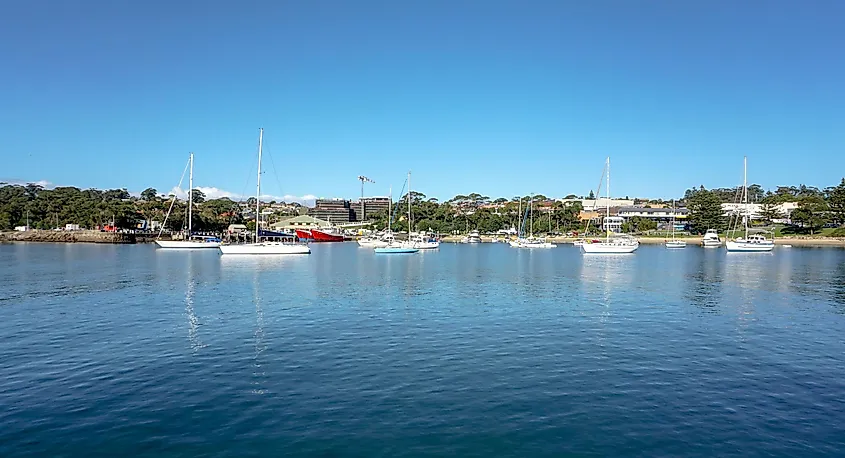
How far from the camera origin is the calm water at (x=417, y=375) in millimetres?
10977

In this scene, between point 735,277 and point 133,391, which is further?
point 735,277

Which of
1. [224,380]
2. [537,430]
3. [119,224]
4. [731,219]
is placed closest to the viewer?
[537,430]

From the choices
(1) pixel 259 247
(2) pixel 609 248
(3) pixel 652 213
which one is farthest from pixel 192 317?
(3) pixel 652 213

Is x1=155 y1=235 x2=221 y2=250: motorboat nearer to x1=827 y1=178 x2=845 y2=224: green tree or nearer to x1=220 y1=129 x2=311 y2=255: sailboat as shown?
x1=220 y1=129 x2=311 y2=255: sailboat

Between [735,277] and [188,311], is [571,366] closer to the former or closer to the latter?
[188,311]

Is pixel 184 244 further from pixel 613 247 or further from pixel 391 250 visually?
pixel 613 247

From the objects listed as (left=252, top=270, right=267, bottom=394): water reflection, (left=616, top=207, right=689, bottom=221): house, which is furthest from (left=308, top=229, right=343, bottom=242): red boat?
(left=252, top=270, right=267, bottom=394): water reflection

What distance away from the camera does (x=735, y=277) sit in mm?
45906

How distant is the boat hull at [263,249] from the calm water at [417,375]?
38715 millimetres

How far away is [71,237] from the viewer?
118 m

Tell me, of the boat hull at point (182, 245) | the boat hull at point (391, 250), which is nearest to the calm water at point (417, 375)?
the boat hull at point (391, 250)

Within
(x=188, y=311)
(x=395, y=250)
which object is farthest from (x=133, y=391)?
(x=395, y=250)

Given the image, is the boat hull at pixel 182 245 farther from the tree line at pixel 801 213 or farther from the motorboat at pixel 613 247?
the tree line at pixel 801 213

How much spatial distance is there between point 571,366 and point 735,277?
3630 cm
